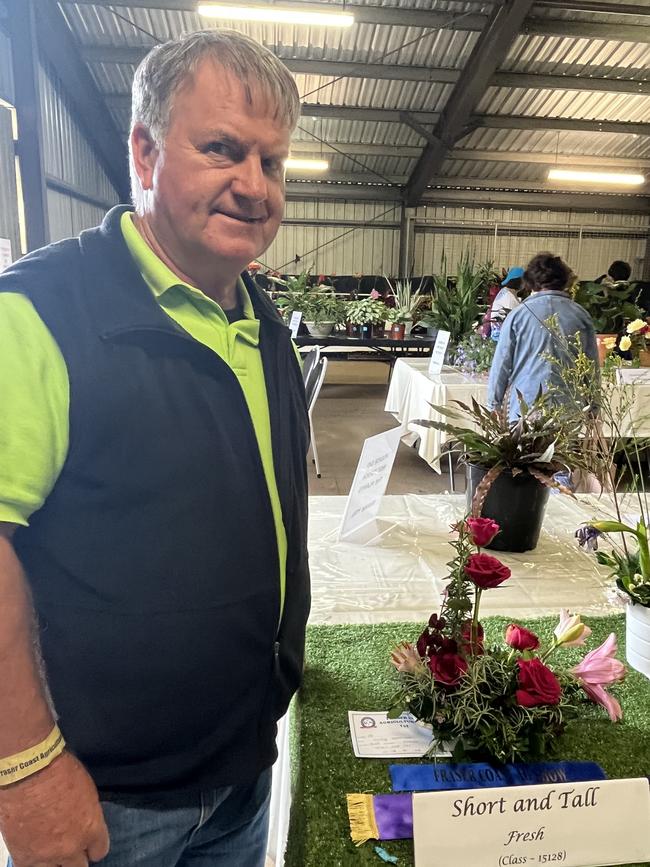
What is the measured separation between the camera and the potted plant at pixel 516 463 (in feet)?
3.92

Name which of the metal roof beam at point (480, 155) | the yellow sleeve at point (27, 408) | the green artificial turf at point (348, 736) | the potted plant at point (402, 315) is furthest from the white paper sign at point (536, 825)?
the metal roof beam at point (480, 155)

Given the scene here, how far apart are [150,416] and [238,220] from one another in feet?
0.79

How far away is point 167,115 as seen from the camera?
66cm

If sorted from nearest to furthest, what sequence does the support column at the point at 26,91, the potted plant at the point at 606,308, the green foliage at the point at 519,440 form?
the green foliage at the point at 519,440, the potted plant at the point at 606,308, the support column at the point at 26,91

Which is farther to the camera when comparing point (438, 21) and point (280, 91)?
point (438, 21)

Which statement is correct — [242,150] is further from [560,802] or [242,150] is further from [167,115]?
[560,802]

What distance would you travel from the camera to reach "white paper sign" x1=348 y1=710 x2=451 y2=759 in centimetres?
71

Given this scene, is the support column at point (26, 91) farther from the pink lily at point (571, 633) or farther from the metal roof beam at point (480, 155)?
the metal roof beam at point (480, 155)

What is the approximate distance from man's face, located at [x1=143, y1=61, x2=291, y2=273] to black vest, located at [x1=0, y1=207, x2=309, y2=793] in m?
0.07

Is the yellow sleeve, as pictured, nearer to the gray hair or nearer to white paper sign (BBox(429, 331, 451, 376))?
the gray hair

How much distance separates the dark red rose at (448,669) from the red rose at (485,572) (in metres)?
0.09

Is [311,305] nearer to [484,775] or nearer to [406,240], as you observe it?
[484,775]

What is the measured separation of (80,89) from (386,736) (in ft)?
28.2

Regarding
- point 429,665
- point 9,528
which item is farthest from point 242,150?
point 429,665
